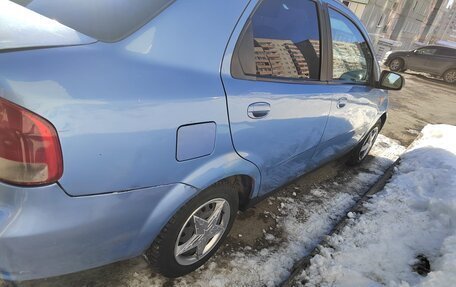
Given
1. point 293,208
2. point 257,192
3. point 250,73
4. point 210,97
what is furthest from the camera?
point 293,208

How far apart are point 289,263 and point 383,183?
1.86 meters

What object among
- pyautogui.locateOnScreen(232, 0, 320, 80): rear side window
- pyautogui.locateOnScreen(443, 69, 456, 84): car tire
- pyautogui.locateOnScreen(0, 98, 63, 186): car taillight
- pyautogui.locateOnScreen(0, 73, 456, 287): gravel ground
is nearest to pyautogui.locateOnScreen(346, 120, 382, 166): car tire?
pyautogui.locateOnScreen(0, 73, 456, 287): gravel ground

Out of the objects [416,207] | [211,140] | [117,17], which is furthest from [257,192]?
[416,207]

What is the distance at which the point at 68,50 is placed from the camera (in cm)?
130

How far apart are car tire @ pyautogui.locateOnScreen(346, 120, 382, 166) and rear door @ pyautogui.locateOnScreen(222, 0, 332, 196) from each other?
165 centimetres

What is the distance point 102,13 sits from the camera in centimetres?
156

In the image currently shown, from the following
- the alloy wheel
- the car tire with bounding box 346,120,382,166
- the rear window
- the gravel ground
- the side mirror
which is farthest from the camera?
the car tire with bounding box 346,120,382,166

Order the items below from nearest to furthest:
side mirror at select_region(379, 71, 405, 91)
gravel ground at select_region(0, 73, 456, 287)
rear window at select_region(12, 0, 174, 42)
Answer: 1. rear window at select_region(12, 0, 174, 42)
2. gravel ground at select_region(0, 73, 456, 287)
3. side mirror at select_region(379, 71, 405, 91)

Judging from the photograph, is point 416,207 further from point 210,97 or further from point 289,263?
point 210,97

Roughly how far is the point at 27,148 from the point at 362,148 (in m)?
3.87

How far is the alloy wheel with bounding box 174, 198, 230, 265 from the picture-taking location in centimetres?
196

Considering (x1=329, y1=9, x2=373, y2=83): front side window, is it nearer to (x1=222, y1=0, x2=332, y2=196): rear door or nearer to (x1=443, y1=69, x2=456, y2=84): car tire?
(x1=222, y1=0, x2=332, y2=196): rear door

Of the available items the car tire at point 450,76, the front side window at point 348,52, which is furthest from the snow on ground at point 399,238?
the car tire at point 450,76

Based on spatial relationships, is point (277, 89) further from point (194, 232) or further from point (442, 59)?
point (442, 59)
